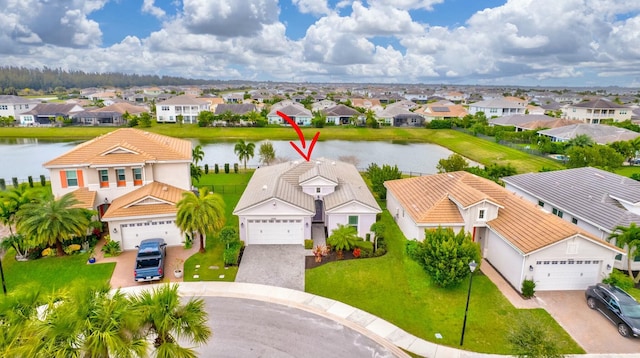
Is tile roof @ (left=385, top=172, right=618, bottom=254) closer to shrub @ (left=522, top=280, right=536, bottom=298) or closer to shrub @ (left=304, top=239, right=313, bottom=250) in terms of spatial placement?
shrub @ (left=522, top=280, right=536, bottom=298)

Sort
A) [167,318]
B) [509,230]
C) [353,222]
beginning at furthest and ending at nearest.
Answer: [353,222] < [509,230] < [167,318]

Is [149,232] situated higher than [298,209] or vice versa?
[298,209]

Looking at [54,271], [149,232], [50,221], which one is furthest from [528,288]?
[50,221]

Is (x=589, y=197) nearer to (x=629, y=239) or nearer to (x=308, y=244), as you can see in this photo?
(x=629, y=239)

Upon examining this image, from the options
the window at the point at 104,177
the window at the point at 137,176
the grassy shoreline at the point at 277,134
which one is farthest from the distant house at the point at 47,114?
the window at the point at 137,176

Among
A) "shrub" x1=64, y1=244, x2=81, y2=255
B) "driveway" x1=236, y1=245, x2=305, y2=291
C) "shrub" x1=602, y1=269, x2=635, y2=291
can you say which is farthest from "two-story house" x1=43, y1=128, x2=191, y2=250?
"shrub" x1=602, y1=269, x2=635, y2=291

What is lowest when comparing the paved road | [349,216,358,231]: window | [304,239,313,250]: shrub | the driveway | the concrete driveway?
the concrete driveway

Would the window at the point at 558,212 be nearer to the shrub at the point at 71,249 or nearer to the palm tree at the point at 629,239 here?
the palm tree at the point at 629,239

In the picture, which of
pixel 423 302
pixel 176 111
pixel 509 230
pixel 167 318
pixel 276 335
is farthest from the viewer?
pixel 176 111
